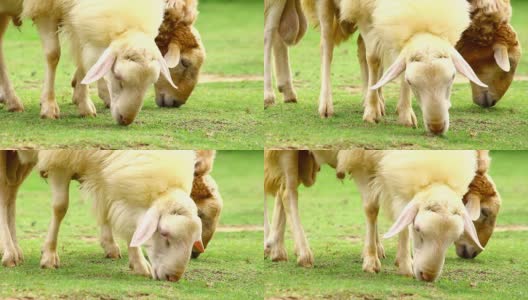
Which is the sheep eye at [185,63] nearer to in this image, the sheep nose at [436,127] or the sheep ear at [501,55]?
the sheep ear at [501,55]

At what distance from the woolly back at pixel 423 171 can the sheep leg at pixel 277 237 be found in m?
1.80

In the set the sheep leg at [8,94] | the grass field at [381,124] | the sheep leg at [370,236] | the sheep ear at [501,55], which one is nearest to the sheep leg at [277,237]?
the grass field at [381,124]

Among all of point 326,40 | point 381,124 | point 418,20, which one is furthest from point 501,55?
point 418,20

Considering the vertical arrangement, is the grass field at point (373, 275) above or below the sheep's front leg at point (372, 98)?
below

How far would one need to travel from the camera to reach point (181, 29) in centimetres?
1712

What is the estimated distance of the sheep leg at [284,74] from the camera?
16828 mm

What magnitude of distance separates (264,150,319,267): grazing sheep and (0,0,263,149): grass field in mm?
419

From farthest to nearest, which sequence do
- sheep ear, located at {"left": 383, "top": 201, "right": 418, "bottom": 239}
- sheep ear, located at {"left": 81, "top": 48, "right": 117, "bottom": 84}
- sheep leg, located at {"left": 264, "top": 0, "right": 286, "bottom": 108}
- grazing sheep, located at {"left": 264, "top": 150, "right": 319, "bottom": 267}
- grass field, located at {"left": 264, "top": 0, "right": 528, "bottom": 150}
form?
1. sheep leg, located at {"left": 264, "top": 0, "right": 286, "bottom": 108}
2. grazing sheep, located at {"left": 264, "top": 150, "right": 319, "bottom": 267}
3. grass field, located at {"left": 264, "top": 0, "right": 528, "bottom": 150}
4. sheep ear, located at {"left": 81, "top": 48, "right": 117, "bottom": 84}
5. sheep ear, located at {"left": 383, "top": 201, "right": 418, "bottom": 239}

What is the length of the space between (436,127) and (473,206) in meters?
1.90

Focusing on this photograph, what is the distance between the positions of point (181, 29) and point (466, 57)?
3.33m

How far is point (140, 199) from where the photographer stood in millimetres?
13883

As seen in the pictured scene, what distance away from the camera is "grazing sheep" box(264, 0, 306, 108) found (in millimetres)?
16844

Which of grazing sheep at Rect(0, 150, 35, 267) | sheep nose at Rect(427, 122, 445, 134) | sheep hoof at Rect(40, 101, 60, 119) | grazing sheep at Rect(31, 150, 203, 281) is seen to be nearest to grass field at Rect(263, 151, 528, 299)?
grazing sheep at Rect(31, 150, 203, 281)

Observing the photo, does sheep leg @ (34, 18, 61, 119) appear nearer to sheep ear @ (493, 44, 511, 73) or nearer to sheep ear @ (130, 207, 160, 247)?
sheep ear @ (130, 207, 160, 247)
